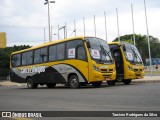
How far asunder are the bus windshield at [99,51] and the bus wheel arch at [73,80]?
5.85ft

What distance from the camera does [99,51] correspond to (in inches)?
758

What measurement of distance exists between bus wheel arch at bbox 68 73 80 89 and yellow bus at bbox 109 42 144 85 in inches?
151

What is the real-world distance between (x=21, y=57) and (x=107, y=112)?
1854 cm

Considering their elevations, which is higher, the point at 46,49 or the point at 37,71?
the point at 46,49

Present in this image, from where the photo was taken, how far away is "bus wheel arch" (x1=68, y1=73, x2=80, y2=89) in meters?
19.5

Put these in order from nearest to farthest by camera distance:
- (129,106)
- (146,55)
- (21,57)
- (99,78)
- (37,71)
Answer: (129,106) < (99,78) < (37,71) < (21,57) < (146,55)

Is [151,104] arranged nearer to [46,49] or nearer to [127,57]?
[127,57]

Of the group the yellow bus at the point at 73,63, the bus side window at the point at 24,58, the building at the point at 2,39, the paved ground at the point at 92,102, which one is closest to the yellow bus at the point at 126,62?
the yellow bus at the point at 73,63

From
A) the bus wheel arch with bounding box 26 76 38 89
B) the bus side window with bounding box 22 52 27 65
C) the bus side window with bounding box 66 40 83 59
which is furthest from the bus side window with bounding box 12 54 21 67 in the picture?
the bus side window with bounding box 66 40 83 59

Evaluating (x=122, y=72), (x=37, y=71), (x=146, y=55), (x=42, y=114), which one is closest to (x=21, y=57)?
(x=37, y=71)

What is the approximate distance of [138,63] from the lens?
2273cm

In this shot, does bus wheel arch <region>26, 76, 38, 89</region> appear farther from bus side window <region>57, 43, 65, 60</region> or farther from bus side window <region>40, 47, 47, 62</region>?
bus side window <region>57, 43, 65, 60</region>

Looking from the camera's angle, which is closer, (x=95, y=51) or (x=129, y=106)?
(x=129, y=106)

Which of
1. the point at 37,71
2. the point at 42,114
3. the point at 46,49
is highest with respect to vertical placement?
the point at 46,49
